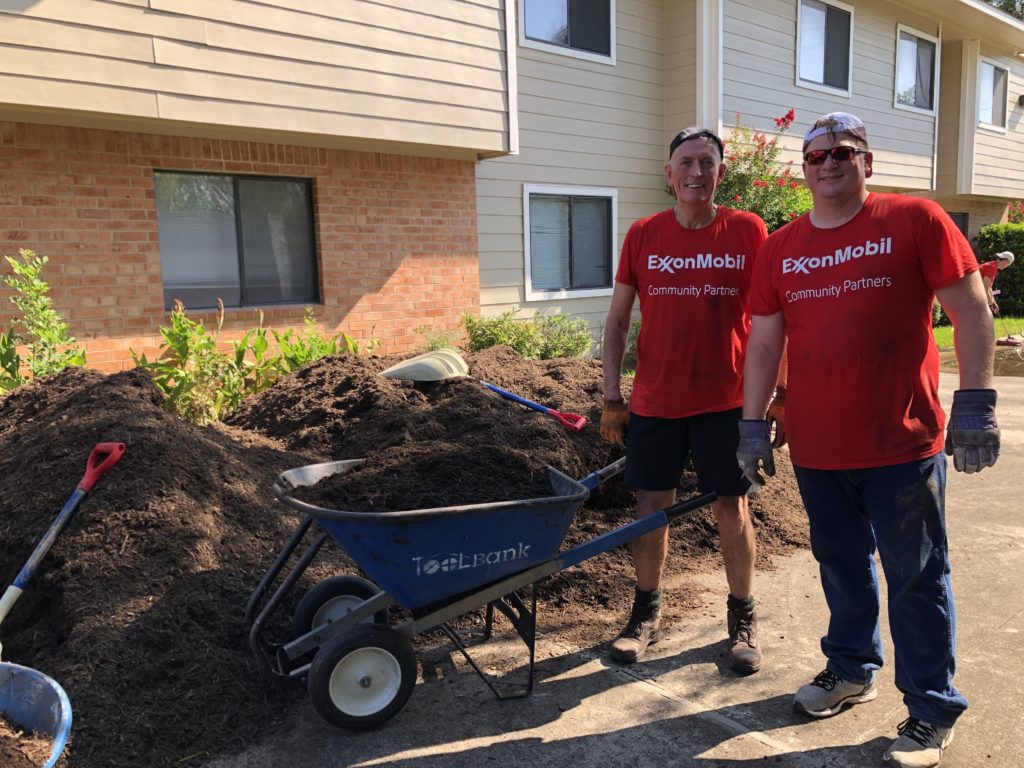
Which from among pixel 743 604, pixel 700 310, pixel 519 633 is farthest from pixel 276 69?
pixel 743 604

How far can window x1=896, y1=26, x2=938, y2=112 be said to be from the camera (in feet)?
49.4

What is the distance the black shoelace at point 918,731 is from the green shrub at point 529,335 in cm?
620

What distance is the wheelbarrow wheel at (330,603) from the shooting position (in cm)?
321

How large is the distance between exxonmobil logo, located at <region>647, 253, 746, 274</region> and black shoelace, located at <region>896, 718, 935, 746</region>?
5.91 ft

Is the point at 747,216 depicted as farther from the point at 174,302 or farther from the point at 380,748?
Result: the point at 174,302

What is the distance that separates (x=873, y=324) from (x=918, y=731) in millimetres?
1381

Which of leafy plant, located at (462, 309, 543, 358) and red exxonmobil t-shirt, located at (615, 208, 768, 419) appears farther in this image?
leafy plant, located at (462, 309, 543, 358)

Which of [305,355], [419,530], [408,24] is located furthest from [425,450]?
[408,24]

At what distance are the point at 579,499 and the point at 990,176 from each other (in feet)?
62.5

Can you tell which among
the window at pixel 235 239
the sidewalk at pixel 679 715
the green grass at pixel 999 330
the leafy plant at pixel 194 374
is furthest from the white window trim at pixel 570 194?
the sidewalk at pixel 679 715

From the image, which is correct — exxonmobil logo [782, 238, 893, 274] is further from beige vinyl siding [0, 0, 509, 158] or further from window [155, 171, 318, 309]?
window [155, 171, 318, 309]

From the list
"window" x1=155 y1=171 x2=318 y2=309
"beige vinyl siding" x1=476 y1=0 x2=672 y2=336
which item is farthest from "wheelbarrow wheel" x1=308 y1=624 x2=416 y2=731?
"beige vinyl siding" x1=476 y1=0 x2=672 y2=336

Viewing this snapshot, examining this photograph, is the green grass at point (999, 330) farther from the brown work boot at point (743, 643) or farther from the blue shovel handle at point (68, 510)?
the blue shovel handle at point (68, 510)

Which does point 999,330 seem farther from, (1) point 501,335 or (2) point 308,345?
(2) point 308,345
